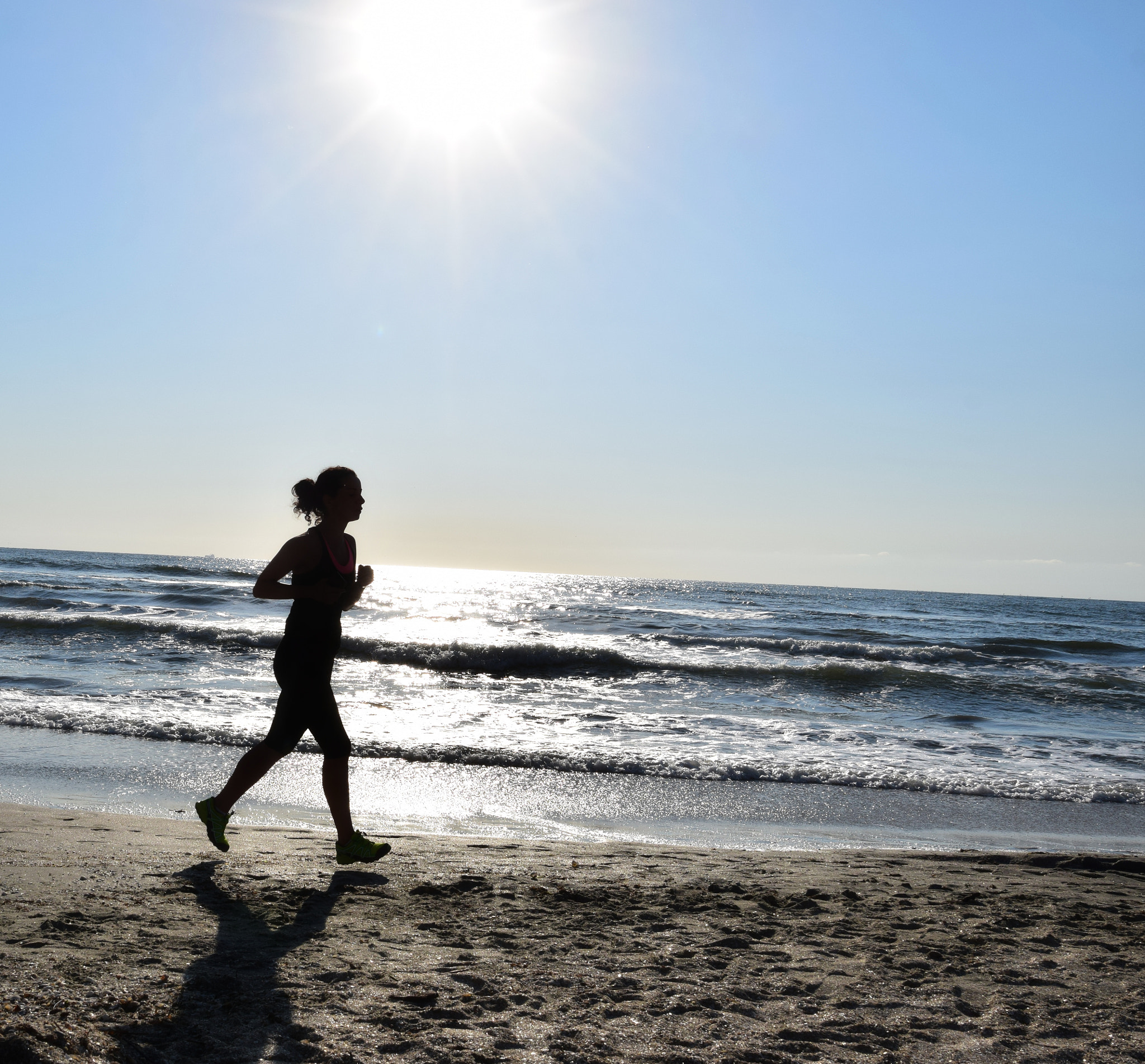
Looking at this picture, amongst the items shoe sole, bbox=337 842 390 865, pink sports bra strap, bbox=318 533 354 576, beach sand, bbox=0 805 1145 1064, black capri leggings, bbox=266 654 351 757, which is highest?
pink sports bra strap, bbox=318 533 354 576

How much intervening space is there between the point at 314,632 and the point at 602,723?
6.34 metres

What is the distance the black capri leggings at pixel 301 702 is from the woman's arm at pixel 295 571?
0.28m

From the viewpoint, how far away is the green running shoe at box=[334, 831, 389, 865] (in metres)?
3.99

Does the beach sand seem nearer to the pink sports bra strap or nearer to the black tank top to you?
the black tank top

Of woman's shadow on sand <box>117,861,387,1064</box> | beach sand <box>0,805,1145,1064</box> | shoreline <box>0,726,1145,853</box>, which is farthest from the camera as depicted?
shoreline <box>0,726,1145,853</box>

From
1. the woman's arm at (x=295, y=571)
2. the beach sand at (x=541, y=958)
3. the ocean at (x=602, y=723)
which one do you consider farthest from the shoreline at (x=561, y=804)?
the woman's arm at (x=295, y=571)

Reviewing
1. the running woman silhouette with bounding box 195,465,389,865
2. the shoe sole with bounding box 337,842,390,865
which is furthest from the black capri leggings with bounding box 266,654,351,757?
the shoe sole with bounding box 337,842,390,865

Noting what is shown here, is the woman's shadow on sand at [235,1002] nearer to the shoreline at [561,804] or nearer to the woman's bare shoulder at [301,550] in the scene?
the woman's bare shoulder at [301,550]

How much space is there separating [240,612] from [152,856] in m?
22.5

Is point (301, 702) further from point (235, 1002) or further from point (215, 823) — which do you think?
point (235, 1002)

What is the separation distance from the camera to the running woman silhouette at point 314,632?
12.8 feet

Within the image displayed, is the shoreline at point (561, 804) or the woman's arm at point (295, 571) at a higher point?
the woman's arm at point (295, 571)

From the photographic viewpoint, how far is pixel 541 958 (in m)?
2.86

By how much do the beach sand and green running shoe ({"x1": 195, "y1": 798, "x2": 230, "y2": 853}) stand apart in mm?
81
